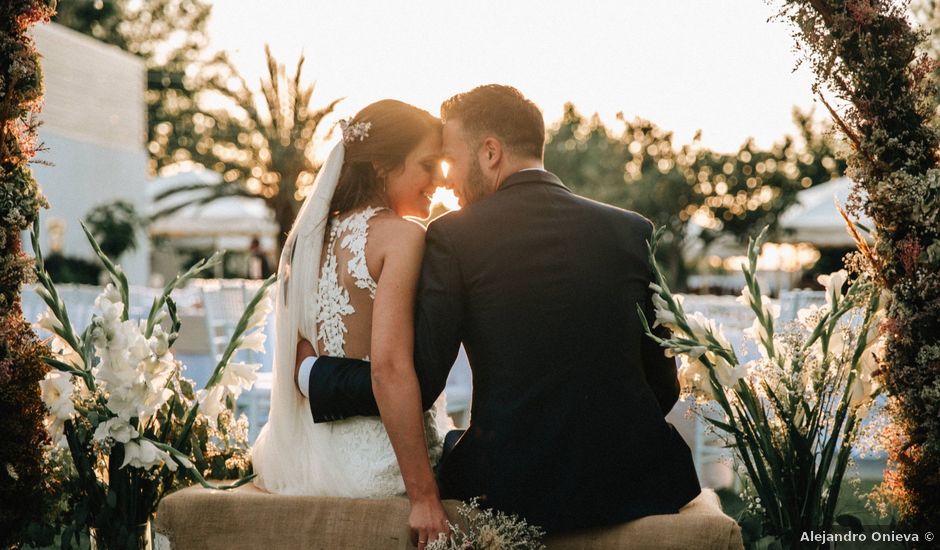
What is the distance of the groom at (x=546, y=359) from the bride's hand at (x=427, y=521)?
4.6 inches

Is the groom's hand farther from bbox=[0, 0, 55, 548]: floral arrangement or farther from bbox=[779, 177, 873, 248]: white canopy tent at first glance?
bbox=[779, 177, 873, 248]: white canopy tent

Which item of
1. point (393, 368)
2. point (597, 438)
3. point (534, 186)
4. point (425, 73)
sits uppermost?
point (425, 73)

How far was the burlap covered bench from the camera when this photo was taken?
256 centimetres

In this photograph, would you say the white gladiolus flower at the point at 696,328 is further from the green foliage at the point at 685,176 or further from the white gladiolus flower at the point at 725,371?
the green foliage at the point at 685,176

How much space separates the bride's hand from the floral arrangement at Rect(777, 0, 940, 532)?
1304mm

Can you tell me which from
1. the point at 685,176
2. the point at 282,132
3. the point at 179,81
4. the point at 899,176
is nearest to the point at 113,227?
the point at 282,132

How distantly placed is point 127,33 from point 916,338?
34001mm

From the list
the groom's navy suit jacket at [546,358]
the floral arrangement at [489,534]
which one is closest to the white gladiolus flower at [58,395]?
the groom's navy suit jacket at [546,358]

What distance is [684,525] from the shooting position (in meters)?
2.56

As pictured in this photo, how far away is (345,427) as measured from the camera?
2.89 meters

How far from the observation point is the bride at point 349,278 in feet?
9.25

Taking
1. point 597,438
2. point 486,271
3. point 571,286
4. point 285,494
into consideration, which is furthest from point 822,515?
point 285,494

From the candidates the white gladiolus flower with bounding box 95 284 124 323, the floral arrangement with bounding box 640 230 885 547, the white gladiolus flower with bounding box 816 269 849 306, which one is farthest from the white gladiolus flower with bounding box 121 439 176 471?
the white gladiolus flower with bounding box 816 269 849 306

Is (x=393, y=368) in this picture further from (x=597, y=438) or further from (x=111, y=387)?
(x=111, y=387)
